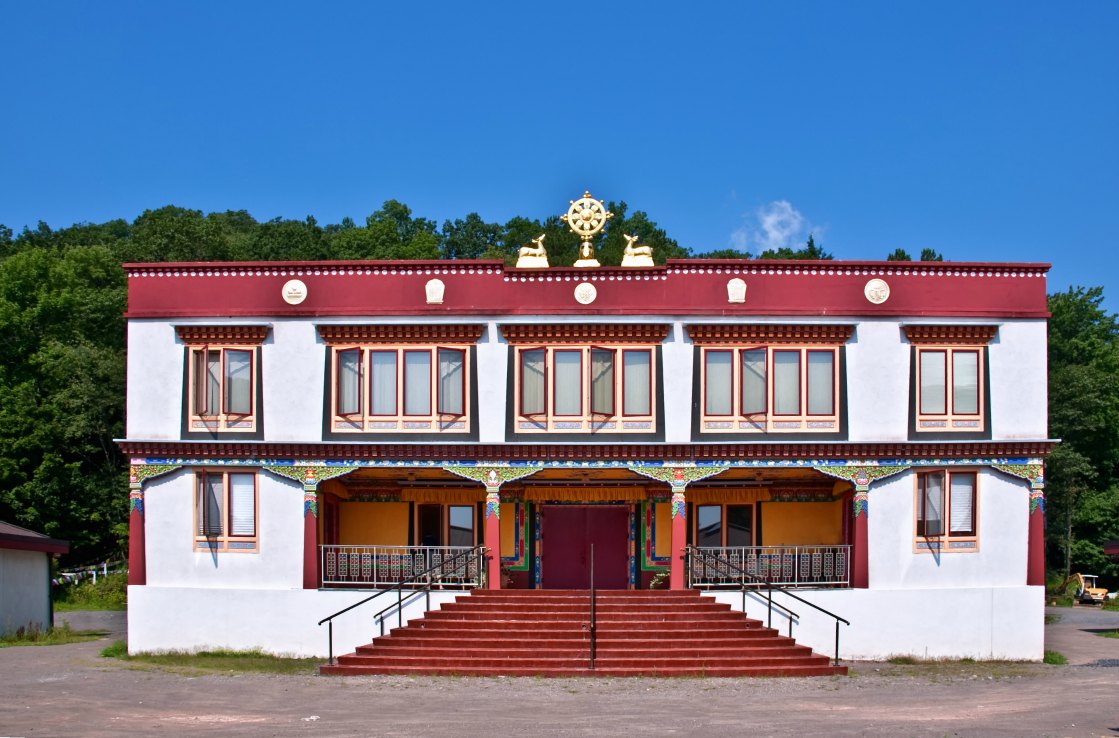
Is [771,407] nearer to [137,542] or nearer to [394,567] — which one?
[394,567]

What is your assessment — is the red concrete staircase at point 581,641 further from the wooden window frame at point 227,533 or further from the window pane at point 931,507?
the wooden window frame at point 227,533

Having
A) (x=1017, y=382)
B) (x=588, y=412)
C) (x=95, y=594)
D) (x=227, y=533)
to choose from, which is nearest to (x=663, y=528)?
(x=588, y=412)

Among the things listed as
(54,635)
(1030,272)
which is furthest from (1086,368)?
(54,635)

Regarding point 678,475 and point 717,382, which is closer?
point 678,475

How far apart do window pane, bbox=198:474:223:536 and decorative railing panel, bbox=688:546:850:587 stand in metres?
11.0

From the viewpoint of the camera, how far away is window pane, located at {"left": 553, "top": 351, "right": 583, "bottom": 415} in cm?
3222

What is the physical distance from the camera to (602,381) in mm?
32219

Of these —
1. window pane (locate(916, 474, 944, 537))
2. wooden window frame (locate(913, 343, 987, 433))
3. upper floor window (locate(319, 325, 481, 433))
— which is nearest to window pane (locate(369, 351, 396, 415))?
upper floor window (locate(319, 325, 481, 433))

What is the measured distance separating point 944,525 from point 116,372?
33.4m

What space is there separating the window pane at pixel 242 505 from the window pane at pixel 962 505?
16150mm

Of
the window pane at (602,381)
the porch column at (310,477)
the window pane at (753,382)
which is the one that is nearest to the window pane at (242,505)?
the porch column at (310,477)

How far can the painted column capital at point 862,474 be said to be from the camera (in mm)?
31844

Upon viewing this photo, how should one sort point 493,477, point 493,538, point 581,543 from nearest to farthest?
point 493,538
point 493,477
point 581,543

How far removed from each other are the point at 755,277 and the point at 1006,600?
9339 millimetres
